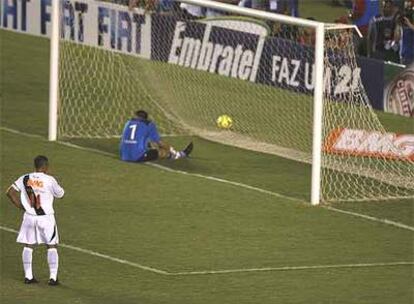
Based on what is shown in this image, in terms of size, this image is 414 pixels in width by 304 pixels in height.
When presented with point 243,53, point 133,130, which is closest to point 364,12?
point 243,53

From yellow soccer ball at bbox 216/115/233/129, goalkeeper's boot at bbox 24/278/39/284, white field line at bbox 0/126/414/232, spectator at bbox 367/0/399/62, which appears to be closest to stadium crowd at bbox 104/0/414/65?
spectator at bbox 367/0/399/62

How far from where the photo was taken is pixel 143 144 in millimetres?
25891

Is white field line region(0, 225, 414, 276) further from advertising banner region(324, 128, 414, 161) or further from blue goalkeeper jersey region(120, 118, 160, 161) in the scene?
advertising banner region(324, 128, 414, 161)

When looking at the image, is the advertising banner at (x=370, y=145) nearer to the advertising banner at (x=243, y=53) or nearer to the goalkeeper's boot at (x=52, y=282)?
the advertising banner at (x=243, y=53)

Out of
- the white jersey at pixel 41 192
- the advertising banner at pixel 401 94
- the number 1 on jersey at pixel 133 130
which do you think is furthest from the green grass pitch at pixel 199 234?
the advertising banner at pixel 401 94

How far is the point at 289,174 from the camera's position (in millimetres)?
25844

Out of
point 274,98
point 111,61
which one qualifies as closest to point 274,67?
point 274,98

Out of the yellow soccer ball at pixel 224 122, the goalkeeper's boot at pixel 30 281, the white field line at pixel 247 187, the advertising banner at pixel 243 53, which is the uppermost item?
the advertising banner at pixel 243 53

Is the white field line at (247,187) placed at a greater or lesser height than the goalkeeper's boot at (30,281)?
greater

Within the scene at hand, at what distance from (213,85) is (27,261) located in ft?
39.9

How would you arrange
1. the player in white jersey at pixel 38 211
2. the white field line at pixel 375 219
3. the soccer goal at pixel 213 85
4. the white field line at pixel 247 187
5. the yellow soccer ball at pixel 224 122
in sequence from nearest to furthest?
the player in white jersey at pixel 38 211 < the white field line at pixel 375 219 < the white field line at pixel 247 187 < the soccer goal at pixel 213 85 < the yellow soccer ball at pixel 224 122

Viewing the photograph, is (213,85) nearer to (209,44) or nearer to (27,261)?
(209,44)

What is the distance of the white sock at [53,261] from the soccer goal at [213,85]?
6.86 metres

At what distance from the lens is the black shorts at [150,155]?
2600 centimetres
